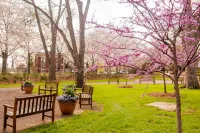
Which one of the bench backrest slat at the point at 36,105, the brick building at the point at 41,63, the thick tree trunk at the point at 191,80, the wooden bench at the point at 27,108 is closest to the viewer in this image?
the wooden bench at the point at 27,108

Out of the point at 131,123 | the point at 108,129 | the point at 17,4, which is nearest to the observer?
the point at 108,129

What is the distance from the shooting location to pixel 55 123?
262 inches

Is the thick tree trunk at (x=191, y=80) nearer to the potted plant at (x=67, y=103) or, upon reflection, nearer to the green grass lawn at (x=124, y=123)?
the green grass lawn at (x=124, y=123)

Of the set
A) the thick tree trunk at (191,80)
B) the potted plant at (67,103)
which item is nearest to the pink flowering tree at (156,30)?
the potted plant at (67,103)

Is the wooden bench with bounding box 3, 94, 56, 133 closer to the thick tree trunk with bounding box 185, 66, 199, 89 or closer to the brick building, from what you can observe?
the thick tree trunk with bounding box 185, 66, 199, 89

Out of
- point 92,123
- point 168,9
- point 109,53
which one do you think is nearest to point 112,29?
point 109,53

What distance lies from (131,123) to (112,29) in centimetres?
396

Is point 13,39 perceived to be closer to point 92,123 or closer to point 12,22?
point 12,22

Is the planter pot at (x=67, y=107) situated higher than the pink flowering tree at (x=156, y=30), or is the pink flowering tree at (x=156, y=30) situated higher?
the pink flowering tree at (x=156, y=30)

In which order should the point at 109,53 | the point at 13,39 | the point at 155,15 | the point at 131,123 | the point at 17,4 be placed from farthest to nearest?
1. the point at 13,39
2. the point at 17,4
3. the point at 131,123
4. the point at 109,53
5. the point at 155,15

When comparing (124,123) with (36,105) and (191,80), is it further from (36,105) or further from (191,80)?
(191,80)

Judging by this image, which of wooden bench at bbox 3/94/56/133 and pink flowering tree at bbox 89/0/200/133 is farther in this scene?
wooden bench at bbox 3/94/56/133

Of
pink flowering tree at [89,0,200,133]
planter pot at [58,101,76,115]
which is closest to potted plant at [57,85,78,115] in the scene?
planter pot at [58,101,76,115]

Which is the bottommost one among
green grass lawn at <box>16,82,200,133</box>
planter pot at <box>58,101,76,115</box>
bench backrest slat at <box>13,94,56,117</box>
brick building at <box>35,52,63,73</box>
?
green grass lawn at <box>16,82,200,133</box>
